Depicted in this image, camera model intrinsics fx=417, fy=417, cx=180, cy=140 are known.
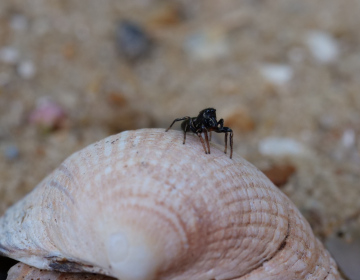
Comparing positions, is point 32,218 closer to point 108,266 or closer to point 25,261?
point 25,261

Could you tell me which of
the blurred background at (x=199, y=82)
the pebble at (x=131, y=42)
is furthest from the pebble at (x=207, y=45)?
the pebble at (x=131, y=42)

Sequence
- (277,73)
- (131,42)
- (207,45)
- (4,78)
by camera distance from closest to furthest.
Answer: (4,78) → (277,73) → (131,42) → (207,45)

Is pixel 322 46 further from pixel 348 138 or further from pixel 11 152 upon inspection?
pixel 11 152

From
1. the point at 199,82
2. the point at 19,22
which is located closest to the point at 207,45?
the point at 199,82

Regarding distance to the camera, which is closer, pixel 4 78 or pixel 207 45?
pixel 4 78

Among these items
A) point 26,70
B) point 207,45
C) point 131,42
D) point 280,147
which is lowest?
point 280,147

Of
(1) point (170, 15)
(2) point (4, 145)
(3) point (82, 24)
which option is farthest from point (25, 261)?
(1) point (170, 15)

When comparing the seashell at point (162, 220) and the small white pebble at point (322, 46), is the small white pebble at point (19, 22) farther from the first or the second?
the small white pebble at point (322, 46)
